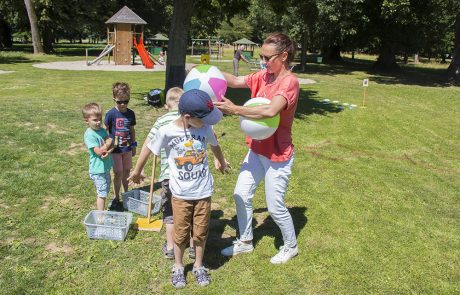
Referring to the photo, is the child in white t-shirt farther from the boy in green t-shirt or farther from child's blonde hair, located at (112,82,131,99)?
child's blonde hair, located at (112,82,131,99)

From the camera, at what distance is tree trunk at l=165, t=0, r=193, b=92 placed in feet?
41.0

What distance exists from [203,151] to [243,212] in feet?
3.33

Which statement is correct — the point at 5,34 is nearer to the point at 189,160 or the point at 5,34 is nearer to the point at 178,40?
the point at 178,40

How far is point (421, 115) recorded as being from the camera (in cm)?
1377

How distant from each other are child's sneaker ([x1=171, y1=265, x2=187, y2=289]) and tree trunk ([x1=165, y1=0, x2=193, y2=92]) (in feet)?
32.1

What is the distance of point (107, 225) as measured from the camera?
4777 mm

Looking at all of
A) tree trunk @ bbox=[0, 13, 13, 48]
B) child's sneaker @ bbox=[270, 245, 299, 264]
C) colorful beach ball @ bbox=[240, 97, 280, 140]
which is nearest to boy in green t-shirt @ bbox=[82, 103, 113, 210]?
colorful beach ball @ bbox=[240, 97, 280, 140]

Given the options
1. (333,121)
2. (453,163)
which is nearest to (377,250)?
(453,163)

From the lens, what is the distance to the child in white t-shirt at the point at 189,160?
3477 mm

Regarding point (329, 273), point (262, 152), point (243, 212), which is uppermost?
point (262, 152)

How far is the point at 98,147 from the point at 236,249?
202 cm

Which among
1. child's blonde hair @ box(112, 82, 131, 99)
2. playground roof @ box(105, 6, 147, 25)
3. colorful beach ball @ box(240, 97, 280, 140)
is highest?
playground roof @ box(105, 6, 147, 25)

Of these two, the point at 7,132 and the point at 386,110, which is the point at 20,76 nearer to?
the point at 7,132

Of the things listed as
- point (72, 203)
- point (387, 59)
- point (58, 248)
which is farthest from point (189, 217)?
point (387, 59)
